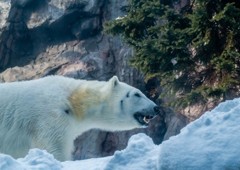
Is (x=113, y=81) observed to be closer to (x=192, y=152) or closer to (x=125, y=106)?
(x=125, y=106)

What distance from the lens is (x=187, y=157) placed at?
1.59m

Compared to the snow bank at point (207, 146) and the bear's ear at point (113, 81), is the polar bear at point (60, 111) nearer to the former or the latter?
the bear's ear at point (113, 81)

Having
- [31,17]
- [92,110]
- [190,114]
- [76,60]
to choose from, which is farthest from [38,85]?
[31,17]

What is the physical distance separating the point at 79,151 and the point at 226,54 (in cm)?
444

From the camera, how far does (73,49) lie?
932 cm

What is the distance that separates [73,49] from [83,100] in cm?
502

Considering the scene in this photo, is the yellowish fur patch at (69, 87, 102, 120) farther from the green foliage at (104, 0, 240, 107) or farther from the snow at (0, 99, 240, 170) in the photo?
the snow at (0, 99, 240, 170)

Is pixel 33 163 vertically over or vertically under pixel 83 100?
under

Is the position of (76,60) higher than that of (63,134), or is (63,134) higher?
(76,60)

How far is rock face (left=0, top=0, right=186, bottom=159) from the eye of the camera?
8.45 metres

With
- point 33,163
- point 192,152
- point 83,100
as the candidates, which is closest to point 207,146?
point 192,152

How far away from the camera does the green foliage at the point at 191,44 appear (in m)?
5.25

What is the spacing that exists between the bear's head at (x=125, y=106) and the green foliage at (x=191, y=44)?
118 cm

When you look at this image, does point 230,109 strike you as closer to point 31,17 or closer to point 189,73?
point 189,73
